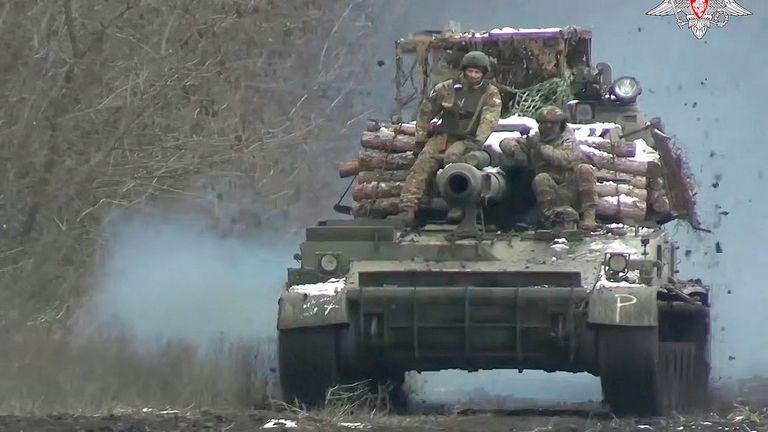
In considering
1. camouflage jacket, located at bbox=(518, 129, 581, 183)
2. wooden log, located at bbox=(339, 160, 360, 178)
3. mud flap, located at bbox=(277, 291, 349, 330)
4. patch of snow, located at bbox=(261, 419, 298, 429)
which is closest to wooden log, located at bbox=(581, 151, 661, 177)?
camouflage jacket, located at bbox=(518, 129, 581, 183)

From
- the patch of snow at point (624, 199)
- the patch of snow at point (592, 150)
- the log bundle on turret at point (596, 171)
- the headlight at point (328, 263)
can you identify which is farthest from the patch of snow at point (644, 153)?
the headlight at point (328, 263)

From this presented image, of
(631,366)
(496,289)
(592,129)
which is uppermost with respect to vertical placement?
(592,129)

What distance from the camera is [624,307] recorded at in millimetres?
13383

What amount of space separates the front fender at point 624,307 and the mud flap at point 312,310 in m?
1.49

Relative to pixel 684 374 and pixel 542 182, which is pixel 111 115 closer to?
pixel 542 182

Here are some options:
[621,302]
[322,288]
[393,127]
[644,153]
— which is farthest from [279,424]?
[644,153]

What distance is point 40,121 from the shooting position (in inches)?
701

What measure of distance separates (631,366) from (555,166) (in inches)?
73.6

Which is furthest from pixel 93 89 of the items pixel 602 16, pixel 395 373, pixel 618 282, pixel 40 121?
pixel 602 16

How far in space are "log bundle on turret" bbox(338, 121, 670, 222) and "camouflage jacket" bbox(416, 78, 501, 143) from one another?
44 centimetres

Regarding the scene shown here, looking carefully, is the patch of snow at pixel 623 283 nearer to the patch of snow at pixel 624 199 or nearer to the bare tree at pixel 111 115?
the patch of snow at pixel 624 199

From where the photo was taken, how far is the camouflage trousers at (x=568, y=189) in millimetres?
14711

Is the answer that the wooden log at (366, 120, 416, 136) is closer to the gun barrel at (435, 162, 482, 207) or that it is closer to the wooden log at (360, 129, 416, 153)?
the wooden log at (360, 129, 416, 153)

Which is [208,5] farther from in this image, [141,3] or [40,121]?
[40,121]
